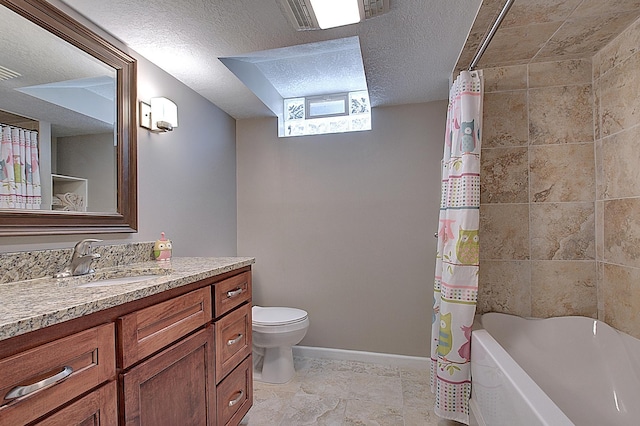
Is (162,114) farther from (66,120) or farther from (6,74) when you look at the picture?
(6,74)

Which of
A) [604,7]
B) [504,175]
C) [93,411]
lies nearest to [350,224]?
[504,175]

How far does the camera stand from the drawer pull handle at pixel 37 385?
0.66 metres

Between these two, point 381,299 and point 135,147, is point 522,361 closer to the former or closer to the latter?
point 381,299

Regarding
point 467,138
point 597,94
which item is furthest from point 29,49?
point 597,94

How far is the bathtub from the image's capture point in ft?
4.17

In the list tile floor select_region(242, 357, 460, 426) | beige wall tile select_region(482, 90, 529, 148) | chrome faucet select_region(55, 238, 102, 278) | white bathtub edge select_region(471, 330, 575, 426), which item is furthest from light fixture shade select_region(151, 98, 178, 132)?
white bathtub edge select_region(471, 330, 575, 426)

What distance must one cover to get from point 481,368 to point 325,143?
191cm

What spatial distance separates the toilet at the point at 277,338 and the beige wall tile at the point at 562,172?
177cm

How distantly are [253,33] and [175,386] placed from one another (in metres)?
1.65

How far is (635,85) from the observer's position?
156cm

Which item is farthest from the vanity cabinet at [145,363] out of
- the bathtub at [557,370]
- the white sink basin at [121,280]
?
the bathtub at [557,370]

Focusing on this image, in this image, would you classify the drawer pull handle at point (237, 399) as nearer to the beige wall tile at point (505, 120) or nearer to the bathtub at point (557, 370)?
the bathtub at point (557, 370)

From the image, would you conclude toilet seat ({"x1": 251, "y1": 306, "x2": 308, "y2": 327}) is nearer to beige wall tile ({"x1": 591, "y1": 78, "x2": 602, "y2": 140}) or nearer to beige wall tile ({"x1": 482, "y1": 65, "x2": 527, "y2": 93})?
beige wall tile ({"x1": 482, "y1": 65, "x2": 527, "y2": 93})

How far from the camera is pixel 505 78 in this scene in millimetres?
1984
